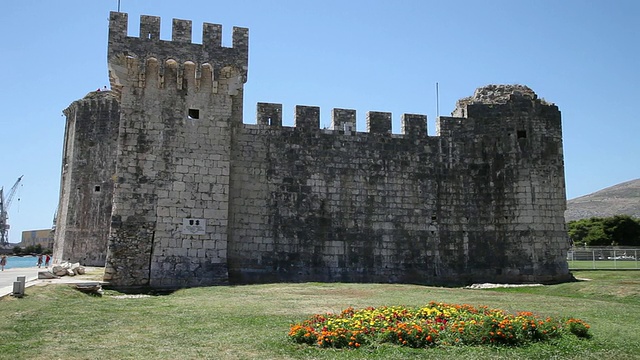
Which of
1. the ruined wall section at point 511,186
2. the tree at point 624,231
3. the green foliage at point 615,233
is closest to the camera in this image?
the ruined wall section at point 511,186

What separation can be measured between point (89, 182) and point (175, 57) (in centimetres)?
1424

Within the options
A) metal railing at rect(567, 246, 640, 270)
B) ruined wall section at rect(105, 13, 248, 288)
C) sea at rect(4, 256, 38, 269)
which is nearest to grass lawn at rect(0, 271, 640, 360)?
ruined wall section at rect(105, 13, 248, 288)

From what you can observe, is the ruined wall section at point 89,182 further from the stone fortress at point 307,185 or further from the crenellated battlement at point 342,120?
the crenellated battlement at point 342,120

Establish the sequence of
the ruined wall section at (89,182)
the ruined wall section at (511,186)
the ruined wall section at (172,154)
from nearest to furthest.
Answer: the ruined wall section at (172,154), the ruined wall section at (511,186), the ruined wall section at (89,182)

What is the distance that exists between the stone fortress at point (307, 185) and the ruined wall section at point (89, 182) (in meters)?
10.5

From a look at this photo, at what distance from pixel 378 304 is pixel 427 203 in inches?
412

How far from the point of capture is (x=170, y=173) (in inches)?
810

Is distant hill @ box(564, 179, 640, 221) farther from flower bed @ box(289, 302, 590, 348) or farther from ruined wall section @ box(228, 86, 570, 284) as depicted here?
flower bed @ box(289, 302, 590, 348)

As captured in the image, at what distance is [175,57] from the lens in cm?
2117

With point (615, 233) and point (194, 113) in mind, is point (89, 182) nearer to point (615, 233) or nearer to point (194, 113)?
point (194, 113)

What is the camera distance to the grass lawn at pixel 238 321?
875cm

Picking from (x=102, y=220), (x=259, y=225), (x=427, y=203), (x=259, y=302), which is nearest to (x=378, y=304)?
(x=259, y=302)

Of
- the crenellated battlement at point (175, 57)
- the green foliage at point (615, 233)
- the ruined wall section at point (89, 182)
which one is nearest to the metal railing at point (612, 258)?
the crenellated battlement at point (175, 57)

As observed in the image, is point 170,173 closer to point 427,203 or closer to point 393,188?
point 393,188
